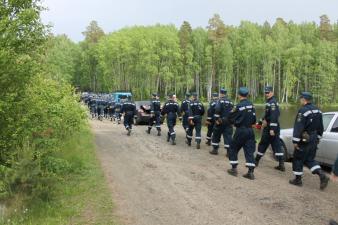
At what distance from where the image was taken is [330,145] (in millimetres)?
11844

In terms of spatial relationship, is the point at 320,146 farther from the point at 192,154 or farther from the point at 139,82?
the point at 139,82

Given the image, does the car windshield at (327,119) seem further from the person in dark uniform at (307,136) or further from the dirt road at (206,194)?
the person in dark uniform at (307,136)

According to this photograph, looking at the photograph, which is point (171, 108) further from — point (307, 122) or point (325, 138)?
point (307, 122)

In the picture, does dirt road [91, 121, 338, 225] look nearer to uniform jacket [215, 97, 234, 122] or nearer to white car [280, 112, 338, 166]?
white car [280, 112, 338, 166]

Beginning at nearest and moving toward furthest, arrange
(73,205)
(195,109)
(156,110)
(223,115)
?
(73,205), (223,115), (195,109), (156,110)

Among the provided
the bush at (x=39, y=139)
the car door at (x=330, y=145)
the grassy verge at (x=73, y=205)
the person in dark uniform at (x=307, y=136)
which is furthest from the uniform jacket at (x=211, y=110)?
the person in dark uniform at (x=307, y=136)

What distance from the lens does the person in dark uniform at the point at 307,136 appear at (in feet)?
31.9

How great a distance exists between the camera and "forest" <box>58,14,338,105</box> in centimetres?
7594

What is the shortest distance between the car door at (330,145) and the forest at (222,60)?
63292 millimetres

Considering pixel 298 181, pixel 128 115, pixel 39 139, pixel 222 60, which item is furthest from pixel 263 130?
pixel 222 60

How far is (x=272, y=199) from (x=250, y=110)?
2.55m

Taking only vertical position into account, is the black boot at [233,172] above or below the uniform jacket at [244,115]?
below

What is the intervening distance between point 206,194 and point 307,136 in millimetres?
2412

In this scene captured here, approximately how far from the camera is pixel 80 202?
8.71 metres
